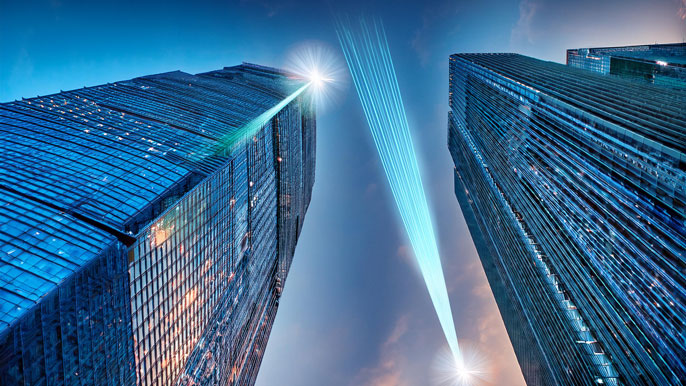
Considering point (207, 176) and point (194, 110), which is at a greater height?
point (194, 110)

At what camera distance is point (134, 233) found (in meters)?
41.1

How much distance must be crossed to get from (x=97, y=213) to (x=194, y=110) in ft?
167

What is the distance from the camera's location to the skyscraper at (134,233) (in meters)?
31.2

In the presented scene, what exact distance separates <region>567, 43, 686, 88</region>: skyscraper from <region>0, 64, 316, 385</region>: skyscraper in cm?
13374

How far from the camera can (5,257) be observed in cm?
3023

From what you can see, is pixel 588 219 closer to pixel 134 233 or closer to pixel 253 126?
pixel 134 233

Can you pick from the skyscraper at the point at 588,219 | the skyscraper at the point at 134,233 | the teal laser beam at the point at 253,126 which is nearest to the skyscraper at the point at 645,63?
the skyscraper at the point at 588,219

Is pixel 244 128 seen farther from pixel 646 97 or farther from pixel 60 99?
pixel 646 97

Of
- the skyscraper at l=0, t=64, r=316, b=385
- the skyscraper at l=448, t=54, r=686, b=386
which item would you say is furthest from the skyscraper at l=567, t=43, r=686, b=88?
the skyscraper at l=0, t=64, r=316, b=385

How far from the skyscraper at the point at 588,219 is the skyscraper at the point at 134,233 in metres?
63.4

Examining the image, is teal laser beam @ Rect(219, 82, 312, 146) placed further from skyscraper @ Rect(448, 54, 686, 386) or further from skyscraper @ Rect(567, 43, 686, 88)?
skyscraper @ Rect(567, 43, 686, 88)

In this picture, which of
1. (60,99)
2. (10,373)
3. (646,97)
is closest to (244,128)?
(60,99)

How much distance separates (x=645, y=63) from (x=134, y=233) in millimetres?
165174

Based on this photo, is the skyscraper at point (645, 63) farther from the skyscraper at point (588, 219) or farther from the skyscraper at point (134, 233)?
the skyscraper at point (134, 233)
